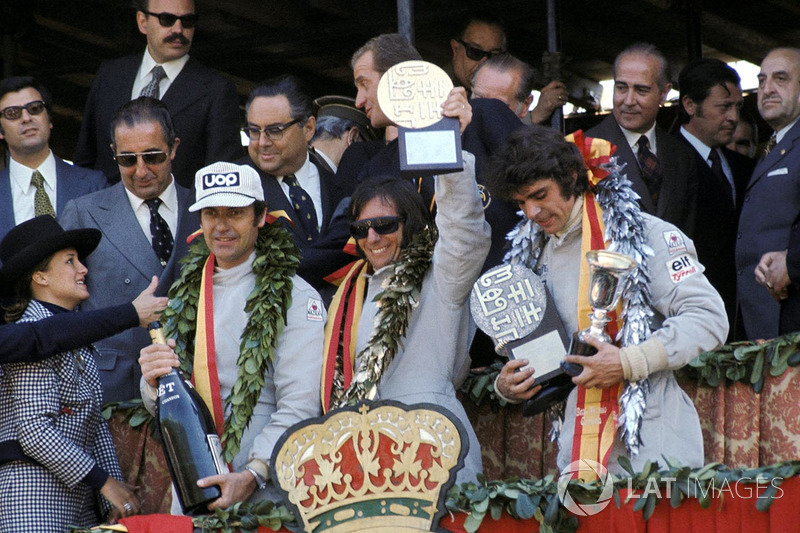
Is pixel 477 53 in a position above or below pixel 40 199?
above

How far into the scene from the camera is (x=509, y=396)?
4562mm

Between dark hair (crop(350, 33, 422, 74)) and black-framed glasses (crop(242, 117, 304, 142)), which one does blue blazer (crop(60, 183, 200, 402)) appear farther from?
dark hair (crop(350, 33, 422, 74))

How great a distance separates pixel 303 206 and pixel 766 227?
86.6 inches

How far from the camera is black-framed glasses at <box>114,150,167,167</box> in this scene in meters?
6.24

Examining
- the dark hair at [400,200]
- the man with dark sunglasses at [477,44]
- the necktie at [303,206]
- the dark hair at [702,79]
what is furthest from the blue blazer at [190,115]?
the dark hair at [702,79]

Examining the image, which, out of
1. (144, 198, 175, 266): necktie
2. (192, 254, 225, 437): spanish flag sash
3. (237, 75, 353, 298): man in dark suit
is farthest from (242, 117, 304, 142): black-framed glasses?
(192, 254, 225, 437): spanish flag sash

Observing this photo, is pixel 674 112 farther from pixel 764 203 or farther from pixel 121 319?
Answer: pixel 121 319

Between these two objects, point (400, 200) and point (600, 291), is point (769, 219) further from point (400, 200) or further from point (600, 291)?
point (600, 291)

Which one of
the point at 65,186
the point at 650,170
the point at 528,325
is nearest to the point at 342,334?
the point at 528,325

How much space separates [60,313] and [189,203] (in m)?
0.83

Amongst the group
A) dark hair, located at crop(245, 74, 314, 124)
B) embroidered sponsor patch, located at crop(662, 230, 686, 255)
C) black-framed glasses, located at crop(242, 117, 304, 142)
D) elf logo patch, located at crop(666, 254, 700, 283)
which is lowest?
elf logo patch, located at crop(666, 254, 700, 283)

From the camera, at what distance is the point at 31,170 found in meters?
6.73

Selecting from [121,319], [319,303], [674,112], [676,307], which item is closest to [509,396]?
[676,307]

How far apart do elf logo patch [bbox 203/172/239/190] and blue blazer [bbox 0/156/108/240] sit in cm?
160
